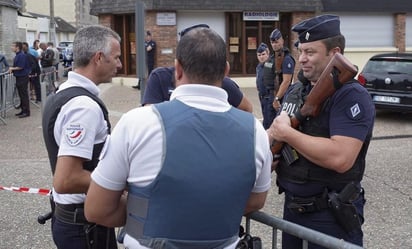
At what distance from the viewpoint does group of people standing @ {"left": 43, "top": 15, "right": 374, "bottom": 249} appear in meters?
1.88

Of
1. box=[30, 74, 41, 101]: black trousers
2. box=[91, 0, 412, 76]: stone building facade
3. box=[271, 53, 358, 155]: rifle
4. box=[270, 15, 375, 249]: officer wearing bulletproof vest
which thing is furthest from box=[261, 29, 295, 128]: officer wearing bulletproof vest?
box=[91, 0, 412, 76]: stone building facade

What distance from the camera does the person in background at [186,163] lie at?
6.12 feet

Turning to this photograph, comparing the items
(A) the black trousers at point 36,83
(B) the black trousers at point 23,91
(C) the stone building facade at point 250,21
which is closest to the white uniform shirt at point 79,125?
(B) the black trousers at point 23,91

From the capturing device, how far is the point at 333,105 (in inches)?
104

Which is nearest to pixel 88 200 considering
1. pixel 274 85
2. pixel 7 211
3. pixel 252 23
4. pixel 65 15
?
pixel 7 211

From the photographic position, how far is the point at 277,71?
317 inches

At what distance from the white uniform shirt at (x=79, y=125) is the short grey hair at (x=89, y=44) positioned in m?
0.09

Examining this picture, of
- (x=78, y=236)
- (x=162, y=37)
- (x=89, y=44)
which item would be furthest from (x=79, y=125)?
(x=162, y=37)

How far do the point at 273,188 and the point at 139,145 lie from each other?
5071 mm

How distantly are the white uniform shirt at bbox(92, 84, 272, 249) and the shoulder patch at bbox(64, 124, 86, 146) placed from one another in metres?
0.55

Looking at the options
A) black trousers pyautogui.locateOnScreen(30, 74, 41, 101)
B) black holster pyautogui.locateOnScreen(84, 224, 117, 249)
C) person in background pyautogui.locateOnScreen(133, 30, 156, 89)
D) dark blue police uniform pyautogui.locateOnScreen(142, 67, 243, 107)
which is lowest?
black holster pyautogui.locateOnScreen(84, 224, 117, 249)

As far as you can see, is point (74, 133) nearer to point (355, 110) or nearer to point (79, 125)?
point (79, 125)

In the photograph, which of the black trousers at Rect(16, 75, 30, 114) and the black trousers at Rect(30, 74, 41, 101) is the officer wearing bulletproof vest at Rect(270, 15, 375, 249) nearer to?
the black trousers at Rect(16, 75, 30, 114)

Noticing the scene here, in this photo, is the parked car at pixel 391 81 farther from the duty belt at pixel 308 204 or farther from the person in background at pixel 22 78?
the duty belt at pixel 308 204
